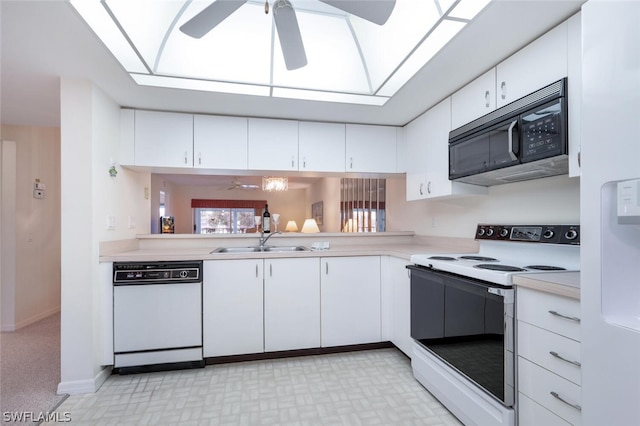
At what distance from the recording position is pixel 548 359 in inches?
51.4

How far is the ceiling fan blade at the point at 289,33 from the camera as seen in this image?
53.7 inches

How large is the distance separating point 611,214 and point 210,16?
172cm

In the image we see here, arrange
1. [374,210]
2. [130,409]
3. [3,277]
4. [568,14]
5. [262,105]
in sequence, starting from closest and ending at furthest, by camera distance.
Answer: [568,14] < [130,409] < [262,105] < [3,277] < [374,210]

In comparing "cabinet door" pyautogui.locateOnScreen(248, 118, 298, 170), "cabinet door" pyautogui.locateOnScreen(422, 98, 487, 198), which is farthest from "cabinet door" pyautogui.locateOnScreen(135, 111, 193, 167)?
"cabinet door" pyautogui.locateOnScreen(422, 98, 487, 198)

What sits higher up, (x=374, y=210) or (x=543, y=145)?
(x=543, y=145)

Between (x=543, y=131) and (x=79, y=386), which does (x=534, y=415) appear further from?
(x=79, y=386)

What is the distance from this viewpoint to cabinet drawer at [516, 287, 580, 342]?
1210 millimetres

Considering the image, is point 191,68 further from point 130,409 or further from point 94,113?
point 130,409

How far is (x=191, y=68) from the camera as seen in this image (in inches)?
83.3

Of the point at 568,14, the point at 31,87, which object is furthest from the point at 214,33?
the point at 568,14

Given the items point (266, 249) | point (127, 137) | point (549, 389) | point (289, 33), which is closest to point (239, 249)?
point (266, 249)

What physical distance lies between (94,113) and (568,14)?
2.88m

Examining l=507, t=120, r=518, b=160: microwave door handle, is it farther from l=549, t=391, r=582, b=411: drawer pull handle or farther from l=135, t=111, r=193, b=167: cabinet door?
l=135, t=111, r=193, b=167: cabinet door

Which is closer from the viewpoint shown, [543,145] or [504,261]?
[543,145]
